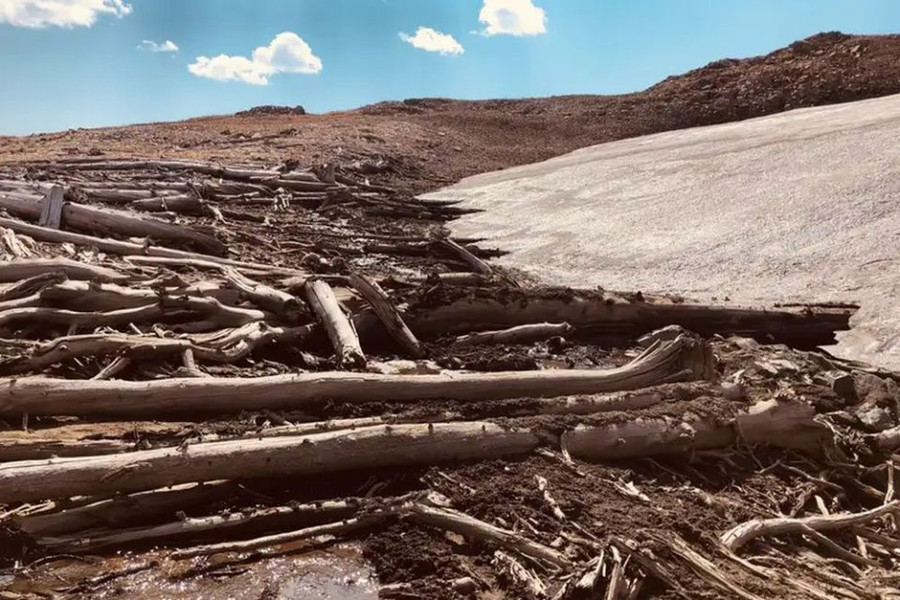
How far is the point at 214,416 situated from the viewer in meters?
4.66

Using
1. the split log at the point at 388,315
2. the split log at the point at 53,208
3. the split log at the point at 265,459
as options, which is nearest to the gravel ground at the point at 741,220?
the split log at the point at 388,315

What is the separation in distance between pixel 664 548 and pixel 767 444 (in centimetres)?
192

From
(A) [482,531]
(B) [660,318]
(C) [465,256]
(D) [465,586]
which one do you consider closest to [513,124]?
(C) [465,256]

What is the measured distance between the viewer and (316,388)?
15.8 ft

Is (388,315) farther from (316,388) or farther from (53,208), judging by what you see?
(53,208)

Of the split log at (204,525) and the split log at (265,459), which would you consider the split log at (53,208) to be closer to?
the split log at (265,459)

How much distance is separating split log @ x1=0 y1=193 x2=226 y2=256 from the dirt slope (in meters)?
8.21

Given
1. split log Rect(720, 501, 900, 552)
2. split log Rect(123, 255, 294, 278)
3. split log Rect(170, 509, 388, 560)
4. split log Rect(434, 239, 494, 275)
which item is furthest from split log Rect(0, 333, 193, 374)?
split log Rect(434, 239, 494, 275)

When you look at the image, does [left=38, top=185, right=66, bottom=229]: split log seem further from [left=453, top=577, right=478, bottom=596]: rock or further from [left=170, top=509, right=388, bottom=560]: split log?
[left=453, top=577, right=478, bottom=596]: rock

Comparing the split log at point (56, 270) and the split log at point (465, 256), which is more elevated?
the split log at point (56, 270)

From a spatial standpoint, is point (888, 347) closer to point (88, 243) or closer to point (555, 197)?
point (88, 243)

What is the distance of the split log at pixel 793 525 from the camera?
3.77 meters

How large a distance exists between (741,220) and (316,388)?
7.43 m

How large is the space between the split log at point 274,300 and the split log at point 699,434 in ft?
9.06
